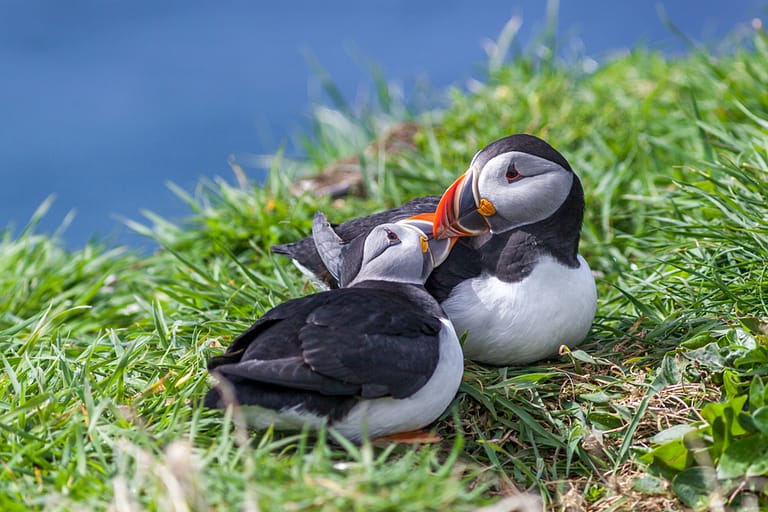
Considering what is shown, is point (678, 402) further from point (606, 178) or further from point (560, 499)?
point (606, 178)

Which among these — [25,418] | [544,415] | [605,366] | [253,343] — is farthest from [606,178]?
[25,418]

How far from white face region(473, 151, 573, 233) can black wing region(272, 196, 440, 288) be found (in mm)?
452

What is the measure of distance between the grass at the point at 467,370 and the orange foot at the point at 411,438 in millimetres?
42

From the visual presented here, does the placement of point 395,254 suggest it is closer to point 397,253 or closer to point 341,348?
point 397,253

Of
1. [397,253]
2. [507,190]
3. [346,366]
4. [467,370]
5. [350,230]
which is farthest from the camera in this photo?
[350,230]

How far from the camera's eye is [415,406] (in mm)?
3143

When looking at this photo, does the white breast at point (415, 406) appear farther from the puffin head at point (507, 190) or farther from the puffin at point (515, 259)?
the puffin head at point (507, 190)

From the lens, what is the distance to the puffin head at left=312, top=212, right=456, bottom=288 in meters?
3.56

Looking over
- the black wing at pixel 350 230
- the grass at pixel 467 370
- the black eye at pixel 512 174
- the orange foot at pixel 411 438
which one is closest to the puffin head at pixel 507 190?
the black eye at pixel 512 174

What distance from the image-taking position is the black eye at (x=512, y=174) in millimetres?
3654

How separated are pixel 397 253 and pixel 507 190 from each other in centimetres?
54

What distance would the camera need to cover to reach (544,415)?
357 cm

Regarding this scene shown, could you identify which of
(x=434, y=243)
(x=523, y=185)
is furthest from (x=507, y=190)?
(x=434, y=243)

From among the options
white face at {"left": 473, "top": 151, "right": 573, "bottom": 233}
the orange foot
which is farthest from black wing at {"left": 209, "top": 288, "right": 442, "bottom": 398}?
white face at {"left": 473, "top": 151, "right": 573, "bottom": 233}
